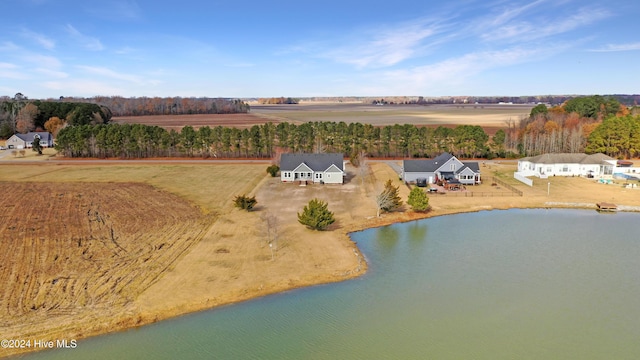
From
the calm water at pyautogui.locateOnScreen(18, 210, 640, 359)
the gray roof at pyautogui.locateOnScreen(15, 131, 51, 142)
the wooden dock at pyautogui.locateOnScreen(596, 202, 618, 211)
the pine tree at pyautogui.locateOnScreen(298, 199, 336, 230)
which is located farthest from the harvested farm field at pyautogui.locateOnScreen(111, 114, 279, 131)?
the calm water at pyautogui.locateOnScreen(18, 210, 640, 359)

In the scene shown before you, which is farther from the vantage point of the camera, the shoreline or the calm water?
the shoreline

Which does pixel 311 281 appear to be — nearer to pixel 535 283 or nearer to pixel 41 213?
pixel 535 283

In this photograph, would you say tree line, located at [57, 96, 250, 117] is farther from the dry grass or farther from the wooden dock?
the wooden dock

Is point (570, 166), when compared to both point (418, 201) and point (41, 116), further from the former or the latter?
point (41, 116)

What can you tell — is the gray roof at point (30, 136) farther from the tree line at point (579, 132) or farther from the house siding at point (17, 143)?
the tree line at point (579, 132)

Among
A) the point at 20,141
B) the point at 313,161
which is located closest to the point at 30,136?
the point at 20,141

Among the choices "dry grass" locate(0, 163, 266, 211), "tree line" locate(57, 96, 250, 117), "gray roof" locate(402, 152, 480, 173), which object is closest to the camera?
"dry grass" locate(0, 163, 266, 211)
